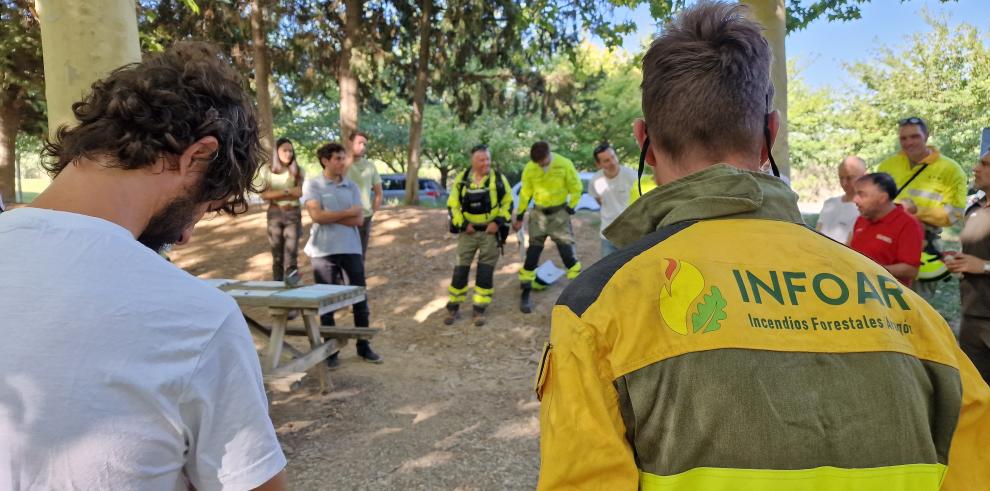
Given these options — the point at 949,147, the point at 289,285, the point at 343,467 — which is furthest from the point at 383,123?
the point at 343,467

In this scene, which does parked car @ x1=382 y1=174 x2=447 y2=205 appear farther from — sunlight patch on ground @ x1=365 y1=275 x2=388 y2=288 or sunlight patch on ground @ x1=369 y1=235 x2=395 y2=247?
sunlight patch on ground @ x1=365 y1=275 x2=388 y2=288

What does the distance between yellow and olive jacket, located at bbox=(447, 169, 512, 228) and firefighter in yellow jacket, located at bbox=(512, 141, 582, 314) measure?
634 millimetres

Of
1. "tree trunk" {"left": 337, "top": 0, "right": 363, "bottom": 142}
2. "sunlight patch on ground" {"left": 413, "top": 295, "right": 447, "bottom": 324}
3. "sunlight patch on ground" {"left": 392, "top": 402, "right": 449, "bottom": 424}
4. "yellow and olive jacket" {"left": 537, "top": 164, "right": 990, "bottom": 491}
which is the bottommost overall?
"sunlight patch on ground" {"left": 413, "top": 295, "right": 447, "bottom": 324}

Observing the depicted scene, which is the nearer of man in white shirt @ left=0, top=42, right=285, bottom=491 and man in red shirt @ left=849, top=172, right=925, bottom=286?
man in white shirt @ left=0, top=42, right=285, bottom=491

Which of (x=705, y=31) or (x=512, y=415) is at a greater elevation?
(x=705, y=31)

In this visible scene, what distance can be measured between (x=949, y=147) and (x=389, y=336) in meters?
21.5

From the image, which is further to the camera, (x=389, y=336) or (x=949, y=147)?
(x=949, y=147)

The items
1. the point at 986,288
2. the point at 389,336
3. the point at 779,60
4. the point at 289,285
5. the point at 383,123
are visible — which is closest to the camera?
the point at 986,288

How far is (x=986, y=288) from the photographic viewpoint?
3.38m

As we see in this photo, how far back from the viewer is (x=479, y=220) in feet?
23.5

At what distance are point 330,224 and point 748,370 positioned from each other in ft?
17.0

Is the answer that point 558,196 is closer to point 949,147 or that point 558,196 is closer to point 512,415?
point 512,415

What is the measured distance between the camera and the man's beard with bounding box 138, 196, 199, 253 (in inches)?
48.8

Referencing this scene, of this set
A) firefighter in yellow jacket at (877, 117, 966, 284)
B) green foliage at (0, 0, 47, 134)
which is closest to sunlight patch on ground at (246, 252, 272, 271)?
green foliage at (0, 0, 47, 134)
